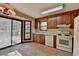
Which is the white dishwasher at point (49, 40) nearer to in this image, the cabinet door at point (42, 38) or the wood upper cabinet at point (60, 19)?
the cabinet door at point (42, 38)

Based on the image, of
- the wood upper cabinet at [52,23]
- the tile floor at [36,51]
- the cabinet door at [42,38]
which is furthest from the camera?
the cabinet door at [42,38]

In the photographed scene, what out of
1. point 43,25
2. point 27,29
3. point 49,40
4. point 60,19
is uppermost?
point 60,19

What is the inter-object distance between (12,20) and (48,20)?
1.94 metres

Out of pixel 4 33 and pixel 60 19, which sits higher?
pixel 60 19

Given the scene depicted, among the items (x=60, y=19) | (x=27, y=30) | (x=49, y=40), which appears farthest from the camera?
(x=27, y=30)

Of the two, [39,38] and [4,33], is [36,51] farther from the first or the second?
[39,38]

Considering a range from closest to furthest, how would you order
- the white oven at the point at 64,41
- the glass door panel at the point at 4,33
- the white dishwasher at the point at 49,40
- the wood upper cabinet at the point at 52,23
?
the glass door panel at the point at 4,33, the white oven at the point at 64,41, the white dishwasher at the point at 49,40, the wood upper cabinet at the point at 52,23

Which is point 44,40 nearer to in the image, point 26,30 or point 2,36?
point 26,30

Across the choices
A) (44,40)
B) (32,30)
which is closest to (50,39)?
(44,40)

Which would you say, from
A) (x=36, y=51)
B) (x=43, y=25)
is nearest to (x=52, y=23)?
(x=43, y=25)

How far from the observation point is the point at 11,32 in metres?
4.40

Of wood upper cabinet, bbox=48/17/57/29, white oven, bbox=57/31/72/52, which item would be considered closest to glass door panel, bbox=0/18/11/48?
wood upper cabinet, bbox=48/17/57/29

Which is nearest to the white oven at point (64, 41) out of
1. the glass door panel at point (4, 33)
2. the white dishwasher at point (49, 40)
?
the white dishwasher at point (49, 40)

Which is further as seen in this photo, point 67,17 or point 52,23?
point 52,23
